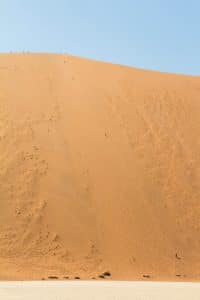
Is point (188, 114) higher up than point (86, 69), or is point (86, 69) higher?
point (86, 69)

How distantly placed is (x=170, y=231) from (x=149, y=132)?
567 centimetres

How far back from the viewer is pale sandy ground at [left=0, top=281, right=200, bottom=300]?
916 centimetres

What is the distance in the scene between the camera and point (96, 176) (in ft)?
60.9

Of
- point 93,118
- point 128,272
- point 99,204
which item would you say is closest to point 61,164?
point 99,204

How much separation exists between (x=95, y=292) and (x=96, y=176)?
875 cm

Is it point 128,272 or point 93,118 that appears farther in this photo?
point 93,118

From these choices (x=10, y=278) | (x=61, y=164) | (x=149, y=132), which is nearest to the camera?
(x=10, y=278)

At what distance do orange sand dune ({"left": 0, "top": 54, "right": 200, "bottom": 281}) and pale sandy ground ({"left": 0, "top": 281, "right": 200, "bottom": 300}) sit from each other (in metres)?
3.14

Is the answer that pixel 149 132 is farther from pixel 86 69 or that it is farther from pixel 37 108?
pixel 86 69

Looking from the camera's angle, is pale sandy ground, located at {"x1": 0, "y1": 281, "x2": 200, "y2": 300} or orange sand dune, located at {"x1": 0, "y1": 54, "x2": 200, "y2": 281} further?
orange sand dune, located at {"x1": 0, "y1": 54, "x2": 200, "y2": 281}

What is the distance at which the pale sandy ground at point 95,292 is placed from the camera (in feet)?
30.1

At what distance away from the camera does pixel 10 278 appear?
13.5 meters

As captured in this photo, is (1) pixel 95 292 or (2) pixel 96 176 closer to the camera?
(1) pixel 95 292

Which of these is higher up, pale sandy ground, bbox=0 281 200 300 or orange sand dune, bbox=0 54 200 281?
orange sand dune, bbox=0 54 200 281
